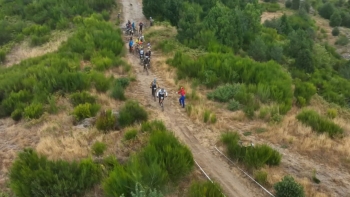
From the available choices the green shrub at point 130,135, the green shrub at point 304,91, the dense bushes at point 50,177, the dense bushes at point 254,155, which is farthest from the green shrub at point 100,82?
the green shrub at point 304,91

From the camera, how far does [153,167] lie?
1097 cm

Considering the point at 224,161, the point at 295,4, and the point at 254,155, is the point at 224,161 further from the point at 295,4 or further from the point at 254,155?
the point at 295,4

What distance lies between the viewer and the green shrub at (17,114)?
17.3m

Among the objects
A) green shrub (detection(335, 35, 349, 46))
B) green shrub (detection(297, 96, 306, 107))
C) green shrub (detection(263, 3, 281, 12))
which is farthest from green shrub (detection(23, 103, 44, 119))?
green shrub (detection(263, 3, 281, 12))

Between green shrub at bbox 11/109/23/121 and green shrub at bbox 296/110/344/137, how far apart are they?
14.1 meters

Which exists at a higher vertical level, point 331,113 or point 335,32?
point 331,113

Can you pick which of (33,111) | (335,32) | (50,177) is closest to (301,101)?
(33,111)

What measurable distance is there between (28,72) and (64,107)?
18.8 feet

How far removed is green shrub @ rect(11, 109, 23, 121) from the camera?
56.8ft

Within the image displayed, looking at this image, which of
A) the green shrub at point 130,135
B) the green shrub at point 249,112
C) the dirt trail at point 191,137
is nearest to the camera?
the dirt trail at point 191,137

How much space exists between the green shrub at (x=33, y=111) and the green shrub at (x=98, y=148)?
4.97 m

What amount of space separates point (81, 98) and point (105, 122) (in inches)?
134

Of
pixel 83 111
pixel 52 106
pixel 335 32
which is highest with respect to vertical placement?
pixel 83 111

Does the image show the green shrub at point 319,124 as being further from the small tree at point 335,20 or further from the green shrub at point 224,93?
the small tree at point 335,20
